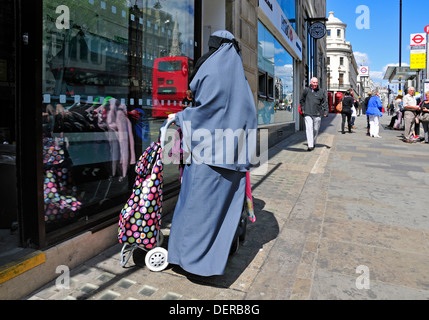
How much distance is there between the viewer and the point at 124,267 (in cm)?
272

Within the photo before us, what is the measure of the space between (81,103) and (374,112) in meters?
11.8

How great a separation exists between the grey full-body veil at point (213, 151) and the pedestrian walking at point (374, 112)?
11.5 meters

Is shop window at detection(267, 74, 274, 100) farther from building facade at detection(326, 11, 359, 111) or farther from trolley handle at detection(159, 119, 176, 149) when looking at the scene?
building facade at detection(326, 11, 359, 111)

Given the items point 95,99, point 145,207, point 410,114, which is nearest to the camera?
point 145,207

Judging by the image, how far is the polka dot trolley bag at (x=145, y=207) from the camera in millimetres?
2570

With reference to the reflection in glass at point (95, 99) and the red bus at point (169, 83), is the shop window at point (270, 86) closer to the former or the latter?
the red bus at point (169, 83)

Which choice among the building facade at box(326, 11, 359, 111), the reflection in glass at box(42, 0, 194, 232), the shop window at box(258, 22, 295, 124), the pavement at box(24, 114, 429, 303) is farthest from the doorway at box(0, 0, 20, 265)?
the building facade at box(326, 11, 359, 111)

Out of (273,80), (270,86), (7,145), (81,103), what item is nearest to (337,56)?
(273,80)

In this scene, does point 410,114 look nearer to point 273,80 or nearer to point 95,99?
point 273,80

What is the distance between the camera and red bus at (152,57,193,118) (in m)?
4.16

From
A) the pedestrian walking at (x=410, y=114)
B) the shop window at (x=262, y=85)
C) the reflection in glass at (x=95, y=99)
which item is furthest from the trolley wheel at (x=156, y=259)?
the pedestrian walking at (x=410, y=114)

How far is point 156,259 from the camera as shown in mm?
2666

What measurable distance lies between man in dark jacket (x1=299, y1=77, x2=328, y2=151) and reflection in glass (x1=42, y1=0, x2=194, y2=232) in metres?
5.65

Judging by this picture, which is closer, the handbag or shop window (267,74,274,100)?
shop window (267,74,274,100)
